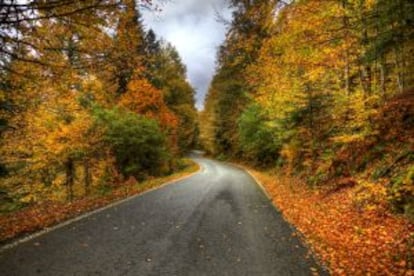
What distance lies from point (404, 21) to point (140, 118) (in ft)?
52.6

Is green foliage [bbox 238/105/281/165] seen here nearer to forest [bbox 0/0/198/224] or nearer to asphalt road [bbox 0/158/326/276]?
forest [bbox 0/0/198/224]

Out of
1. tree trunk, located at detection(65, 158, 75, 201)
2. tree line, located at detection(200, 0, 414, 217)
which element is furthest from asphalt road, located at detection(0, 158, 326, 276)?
tree trunk, located at detection(65, 158, 75, 201)

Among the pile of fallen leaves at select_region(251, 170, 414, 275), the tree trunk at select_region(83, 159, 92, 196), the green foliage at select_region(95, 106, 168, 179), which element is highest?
the green foliage at select_region(95, 106, 168, 179)

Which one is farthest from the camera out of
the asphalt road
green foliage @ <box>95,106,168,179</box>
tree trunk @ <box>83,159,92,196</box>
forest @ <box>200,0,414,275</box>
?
green foliage @ <box>95,106,168,179</box>

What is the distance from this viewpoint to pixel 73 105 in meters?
13.5

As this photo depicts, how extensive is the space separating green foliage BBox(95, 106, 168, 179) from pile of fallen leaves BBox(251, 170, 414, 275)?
465 inches

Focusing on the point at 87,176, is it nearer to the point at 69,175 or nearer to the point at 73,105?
the point at 69,175

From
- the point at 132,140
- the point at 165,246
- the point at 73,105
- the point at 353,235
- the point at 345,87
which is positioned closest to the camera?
the point at 165,246

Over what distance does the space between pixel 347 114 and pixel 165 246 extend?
9.71 meters

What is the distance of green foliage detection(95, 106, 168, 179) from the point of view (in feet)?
66.2

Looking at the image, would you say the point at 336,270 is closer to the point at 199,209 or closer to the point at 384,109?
the point at 199,209

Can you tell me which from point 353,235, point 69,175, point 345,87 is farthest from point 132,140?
point 353,235

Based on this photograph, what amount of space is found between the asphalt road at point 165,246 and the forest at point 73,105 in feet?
11.9

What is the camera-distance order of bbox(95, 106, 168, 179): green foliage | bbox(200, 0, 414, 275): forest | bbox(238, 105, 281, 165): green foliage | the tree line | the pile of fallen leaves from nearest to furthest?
the pile of fallen leaves < bbox(200, 0, 414, 275): forest < the tree line < bbox(95, 106, 168, 179): green foliage < bbox(238, 105, 281, 165): green foliage
